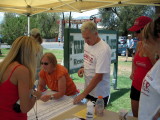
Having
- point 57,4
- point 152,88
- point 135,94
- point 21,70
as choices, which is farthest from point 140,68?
point 57,4

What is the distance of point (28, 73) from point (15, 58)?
0.16 metres

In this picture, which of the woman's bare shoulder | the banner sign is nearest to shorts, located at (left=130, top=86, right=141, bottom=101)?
the banner sign

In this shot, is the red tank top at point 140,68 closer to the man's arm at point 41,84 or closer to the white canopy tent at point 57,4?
the man's arm at point 41,84

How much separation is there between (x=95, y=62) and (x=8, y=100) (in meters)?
1.17

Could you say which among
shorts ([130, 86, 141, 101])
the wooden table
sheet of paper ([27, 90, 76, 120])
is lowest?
the wooden table

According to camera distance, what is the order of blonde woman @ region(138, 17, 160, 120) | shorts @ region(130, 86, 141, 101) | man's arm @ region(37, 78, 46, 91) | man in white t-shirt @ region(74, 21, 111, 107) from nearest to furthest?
blonde woman @ region(138, 17, 160, 120) → man in white t-shirt @ region(74, 21, 111, 107) → shorts @ region(130, 86, 141, 101) → man's arm @ region(37, 78, 46, 91)

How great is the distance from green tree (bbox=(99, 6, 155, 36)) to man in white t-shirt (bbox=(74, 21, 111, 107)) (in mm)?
23703

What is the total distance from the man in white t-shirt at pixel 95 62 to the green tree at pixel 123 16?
23703mm

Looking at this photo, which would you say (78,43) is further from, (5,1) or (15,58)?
(5,1)

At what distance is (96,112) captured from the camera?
1.75 m

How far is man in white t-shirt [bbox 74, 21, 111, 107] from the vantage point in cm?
205

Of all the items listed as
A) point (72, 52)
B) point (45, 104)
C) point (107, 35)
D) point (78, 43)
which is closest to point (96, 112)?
point (45, 104)

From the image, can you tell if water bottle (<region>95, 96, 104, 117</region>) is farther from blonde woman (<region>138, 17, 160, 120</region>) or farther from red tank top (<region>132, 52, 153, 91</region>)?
red tank top (<region>132, 52, 153, 91</region>)

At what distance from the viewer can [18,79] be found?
1.24 m
